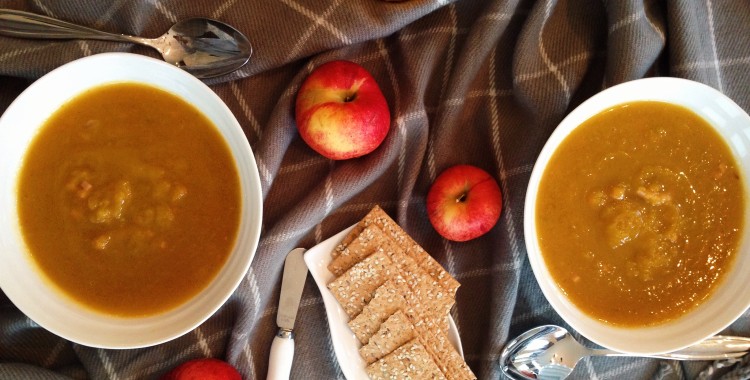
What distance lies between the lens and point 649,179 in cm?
190

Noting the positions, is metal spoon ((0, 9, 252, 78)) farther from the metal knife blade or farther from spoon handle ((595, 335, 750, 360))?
spoon handle ((595, 335, 750, 360))

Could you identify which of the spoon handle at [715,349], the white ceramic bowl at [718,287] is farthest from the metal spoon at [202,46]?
the spoon handle at [715,349]

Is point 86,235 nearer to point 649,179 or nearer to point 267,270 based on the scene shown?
point 267,270

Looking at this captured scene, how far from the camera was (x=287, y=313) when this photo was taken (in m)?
2.11

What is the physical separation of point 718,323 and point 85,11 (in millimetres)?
2281

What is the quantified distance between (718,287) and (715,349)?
0.32 meters

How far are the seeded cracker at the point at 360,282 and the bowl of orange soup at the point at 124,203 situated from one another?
42 cm

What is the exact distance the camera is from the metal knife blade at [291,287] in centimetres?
211

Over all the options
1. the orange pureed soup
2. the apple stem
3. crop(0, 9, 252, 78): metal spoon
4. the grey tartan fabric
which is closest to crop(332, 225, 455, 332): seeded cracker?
the grey tartan fabric

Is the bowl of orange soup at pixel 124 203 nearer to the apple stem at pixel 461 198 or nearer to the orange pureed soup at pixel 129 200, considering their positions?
the orange pureed soup at pixel 129 200

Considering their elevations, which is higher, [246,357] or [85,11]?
[85,11]

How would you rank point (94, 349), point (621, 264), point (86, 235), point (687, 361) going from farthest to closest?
point (687, 361), point (94, 349), point (621, 264), point (86, 235)

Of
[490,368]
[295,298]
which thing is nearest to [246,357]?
[295,298]

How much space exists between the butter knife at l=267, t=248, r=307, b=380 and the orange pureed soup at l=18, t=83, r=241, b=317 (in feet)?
1.11
